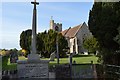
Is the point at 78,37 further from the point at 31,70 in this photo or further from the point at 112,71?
the point at 112,71

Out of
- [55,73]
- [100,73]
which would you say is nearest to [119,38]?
[100,73]

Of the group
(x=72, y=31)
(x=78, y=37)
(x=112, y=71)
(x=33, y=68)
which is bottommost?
(x=112, y=71)

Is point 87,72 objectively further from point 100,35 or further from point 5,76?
point 5,76

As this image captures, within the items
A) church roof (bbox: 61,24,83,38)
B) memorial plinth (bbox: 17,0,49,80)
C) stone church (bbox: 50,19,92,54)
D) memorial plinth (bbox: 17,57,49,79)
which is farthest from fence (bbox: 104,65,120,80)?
church roof (bbox: 61,24,83,38)

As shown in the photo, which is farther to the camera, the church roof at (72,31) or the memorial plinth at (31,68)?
the church roof at (72,31)

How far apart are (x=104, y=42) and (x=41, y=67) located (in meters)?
4.31

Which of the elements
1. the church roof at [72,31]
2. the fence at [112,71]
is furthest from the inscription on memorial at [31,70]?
the church roof at [72,31]

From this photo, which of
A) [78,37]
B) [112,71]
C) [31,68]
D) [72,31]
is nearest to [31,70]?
[31,68]

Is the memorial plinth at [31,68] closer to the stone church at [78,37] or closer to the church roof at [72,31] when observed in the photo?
the stone church at [78,37]

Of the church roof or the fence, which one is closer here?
the fence

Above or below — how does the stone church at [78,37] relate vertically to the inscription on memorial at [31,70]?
above

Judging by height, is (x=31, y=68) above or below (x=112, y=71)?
above

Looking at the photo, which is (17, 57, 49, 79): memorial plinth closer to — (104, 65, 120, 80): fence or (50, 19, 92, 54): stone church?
(104, 65, 120, 80): fence

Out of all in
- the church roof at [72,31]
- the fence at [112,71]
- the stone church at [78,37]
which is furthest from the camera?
the church roof at [72,31]
